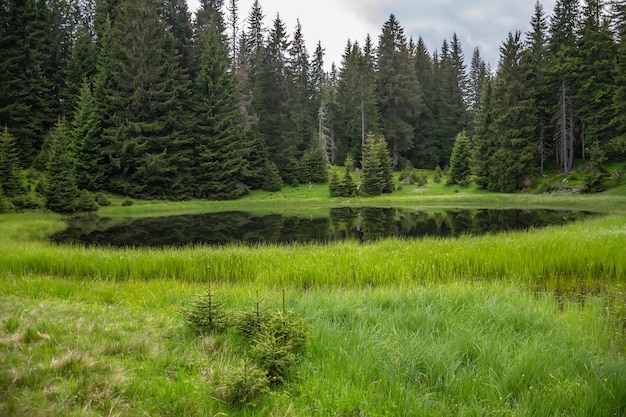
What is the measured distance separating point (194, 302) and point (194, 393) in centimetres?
204

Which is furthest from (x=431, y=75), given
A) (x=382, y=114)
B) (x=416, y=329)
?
(x=416, y=329)

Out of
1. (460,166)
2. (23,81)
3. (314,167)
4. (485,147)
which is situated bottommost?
(460,166)

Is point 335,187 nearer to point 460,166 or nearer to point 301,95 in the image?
point 460,166

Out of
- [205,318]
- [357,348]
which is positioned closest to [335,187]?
[205,318]

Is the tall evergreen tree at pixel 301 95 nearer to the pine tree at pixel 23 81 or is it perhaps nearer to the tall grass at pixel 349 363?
the pine tree at pixel 23 81

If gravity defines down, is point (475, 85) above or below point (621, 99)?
above

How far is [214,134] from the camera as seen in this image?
1714 inches

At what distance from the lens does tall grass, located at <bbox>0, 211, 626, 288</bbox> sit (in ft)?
31.4

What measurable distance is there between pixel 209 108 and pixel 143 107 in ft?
22.3

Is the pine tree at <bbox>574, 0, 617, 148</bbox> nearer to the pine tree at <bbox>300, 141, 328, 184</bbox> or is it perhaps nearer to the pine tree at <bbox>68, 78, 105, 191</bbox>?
the pine tree at <bbox>300, 141, 328, 184</bbox>

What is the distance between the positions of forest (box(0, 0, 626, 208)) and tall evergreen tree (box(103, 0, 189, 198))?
5.7 inches

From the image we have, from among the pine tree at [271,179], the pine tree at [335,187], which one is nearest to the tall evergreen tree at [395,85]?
the pine tree at [335,187]

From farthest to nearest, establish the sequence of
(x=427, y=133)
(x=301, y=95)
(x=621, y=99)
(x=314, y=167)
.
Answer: (x=427, y=133), (x=301, y=95), (x=314, y=167), (x=621, y=99)

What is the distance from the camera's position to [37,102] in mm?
41562
